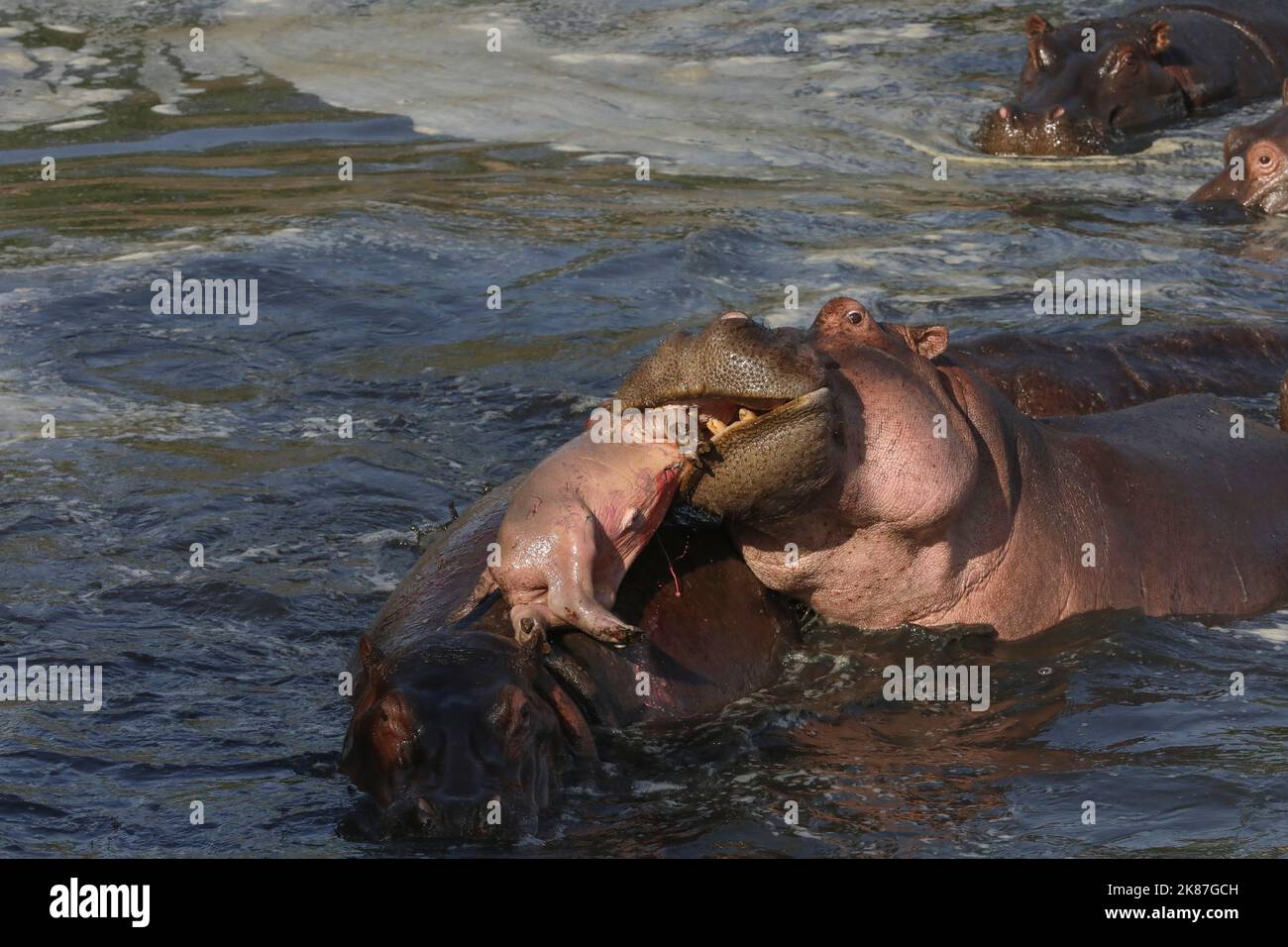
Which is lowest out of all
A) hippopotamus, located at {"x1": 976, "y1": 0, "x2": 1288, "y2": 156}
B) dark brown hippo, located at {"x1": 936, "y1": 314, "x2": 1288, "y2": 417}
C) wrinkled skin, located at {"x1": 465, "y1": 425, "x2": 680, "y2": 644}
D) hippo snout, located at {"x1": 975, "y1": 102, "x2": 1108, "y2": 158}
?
wrinkled skin, located at {"x1": 465, "y1": 425, "x2": 680, "y2": 644}

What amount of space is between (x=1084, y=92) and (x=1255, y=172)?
2.20 metres

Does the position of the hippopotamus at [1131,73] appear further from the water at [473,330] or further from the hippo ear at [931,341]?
the hippo ear at [931,341]

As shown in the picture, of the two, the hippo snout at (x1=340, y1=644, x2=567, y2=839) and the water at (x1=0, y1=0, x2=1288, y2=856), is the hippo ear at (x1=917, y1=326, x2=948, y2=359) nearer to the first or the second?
the water at (x1=0, y1=0, x2=1288, y2=856)

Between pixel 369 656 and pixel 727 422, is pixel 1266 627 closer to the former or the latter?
pixel 727 422

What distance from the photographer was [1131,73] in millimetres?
14422

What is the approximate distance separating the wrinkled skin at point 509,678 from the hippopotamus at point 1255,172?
7.51m

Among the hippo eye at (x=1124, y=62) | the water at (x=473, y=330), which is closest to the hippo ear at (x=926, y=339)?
the water at (x=473, y=330)

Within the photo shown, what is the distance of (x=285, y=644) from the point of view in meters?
6.36

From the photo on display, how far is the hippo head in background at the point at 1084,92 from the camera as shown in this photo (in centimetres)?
1394

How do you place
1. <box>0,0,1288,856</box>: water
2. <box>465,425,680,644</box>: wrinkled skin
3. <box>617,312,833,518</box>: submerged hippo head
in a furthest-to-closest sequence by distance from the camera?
1. <box>0,0,1288,856</box>: water
2. <box>465,425,680,644</box>: wrinkled skin
3. <box>617,312,833,518</box>: submerged hippo head

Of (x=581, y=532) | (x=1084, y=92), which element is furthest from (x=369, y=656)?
(x=1084, y=92)

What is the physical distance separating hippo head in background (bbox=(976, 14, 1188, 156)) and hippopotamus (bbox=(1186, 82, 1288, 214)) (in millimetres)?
1591

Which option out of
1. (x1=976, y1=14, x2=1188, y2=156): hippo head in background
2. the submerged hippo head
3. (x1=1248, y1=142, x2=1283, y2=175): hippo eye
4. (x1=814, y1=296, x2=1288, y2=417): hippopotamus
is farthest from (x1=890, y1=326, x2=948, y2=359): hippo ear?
(x1=976, y1=14, x2=1188, y2=156): hippo head in background

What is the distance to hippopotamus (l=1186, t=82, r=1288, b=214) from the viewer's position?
482 inches
